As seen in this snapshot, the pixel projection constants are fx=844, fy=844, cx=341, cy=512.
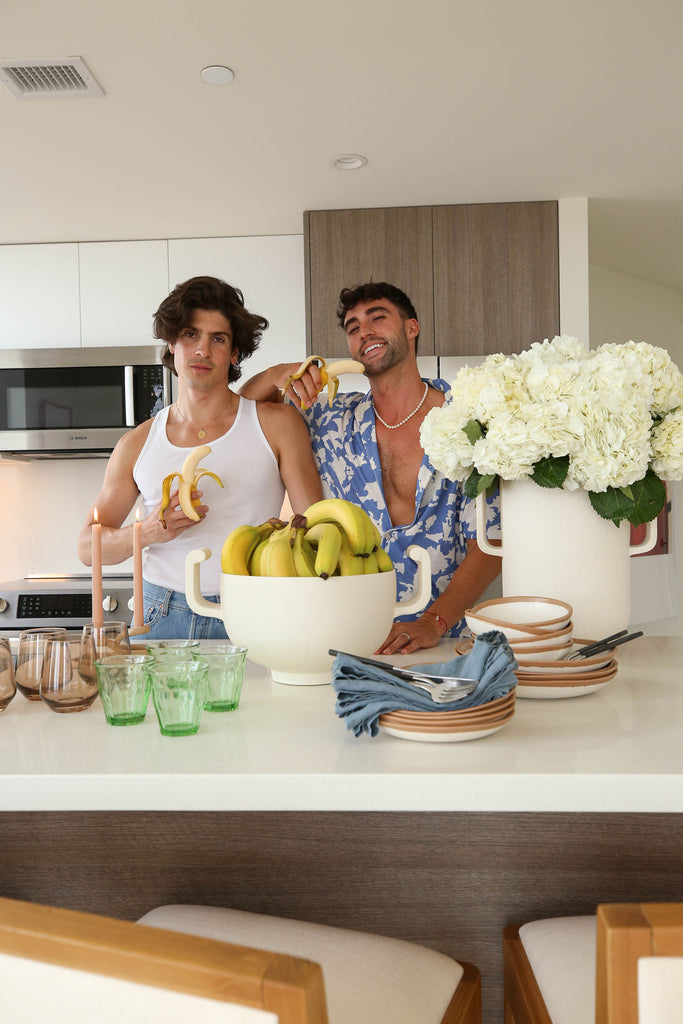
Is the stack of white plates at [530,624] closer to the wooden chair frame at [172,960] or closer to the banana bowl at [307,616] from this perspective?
the banana bowl at [307,616]

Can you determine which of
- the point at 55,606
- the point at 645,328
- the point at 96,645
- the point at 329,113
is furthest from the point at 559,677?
the point at 645,328

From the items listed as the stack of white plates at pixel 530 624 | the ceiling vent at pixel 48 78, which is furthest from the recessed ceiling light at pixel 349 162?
the stack of white plates at pixel 530 624

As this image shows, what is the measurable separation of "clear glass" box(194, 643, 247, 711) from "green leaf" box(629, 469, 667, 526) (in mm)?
580

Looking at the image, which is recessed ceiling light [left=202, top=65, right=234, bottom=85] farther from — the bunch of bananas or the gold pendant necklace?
the bunch of bananas

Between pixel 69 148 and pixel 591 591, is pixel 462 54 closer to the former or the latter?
pixel 69 148

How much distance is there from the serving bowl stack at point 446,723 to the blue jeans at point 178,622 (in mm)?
1020

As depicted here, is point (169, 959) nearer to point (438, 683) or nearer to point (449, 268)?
point (438, 683)

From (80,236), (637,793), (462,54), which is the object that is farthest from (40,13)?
(637,793)

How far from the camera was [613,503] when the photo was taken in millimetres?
1139

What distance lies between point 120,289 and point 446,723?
11.6ft

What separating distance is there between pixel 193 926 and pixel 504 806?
39cm

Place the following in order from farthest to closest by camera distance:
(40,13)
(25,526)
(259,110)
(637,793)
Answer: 1. (25,526)
2. (259,110)
3. (40,13)
4. (637,793)

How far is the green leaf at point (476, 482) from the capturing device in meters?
1.20

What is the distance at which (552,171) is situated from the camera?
324 centimetres
